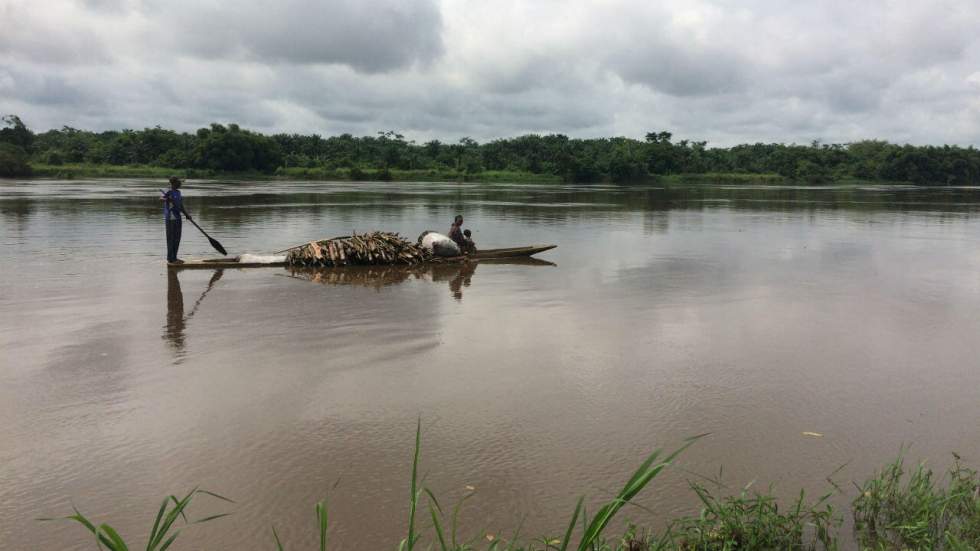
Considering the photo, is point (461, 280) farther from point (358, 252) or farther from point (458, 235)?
point (458, 235)

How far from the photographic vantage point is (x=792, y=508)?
4.35 meters

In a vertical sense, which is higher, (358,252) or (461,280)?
(358,252)

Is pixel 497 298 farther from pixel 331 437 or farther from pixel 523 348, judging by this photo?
pixel 331 437

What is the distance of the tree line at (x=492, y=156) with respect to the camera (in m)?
91.4

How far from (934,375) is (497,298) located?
6051 mm

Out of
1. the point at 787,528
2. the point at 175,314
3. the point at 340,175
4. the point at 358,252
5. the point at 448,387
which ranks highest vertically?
the point at 340,175

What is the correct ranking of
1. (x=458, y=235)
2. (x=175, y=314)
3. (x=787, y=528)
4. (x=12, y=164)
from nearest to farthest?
1. (x=787, y=528)
2. (x=175, y=314)
3. (x=458, y=235)
4. (x=12, y=164)

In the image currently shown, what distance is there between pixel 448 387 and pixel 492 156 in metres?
95.1

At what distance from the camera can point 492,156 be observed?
10012 centimetres

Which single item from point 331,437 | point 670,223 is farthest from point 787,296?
point 670,223

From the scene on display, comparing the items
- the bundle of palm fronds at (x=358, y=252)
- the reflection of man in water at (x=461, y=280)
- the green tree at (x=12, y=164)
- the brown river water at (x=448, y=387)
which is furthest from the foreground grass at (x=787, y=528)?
the green tree at (x=12, y=164)

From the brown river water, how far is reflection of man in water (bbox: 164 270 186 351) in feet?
0.19

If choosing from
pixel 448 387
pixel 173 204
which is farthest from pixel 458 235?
pixel 448 387

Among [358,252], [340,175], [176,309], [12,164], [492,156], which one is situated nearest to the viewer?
[176,309]
